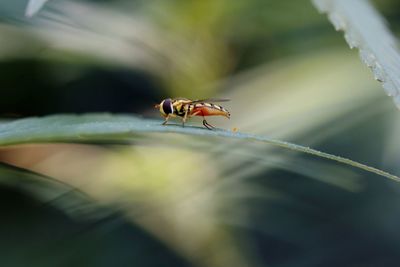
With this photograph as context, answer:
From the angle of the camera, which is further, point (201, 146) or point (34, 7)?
point (201, 146)

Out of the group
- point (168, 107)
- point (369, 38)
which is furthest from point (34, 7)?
point (168, 107)

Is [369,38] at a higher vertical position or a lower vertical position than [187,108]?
lower

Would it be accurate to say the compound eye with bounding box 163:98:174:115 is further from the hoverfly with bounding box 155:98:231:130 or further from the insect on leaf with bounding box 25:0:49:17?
the insect on leaf with bounding box 25:0:49:17

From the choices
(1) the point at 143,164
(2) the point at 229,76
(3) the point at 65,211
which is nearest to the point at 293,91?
(2) the point at 229,76

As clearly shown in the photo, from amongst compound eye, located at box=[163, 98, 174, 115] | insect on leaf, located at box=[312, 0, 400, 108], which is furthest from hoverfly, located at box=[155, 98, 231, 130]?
insect on leaf, located at box=[312, 0, 400, 108]

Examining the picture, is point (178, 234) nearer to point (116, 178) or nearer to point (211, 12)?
point (116, 178)

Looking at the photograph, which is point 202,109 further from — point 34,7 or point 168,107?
point 34,7
